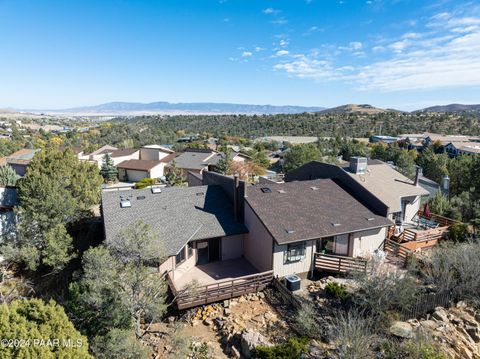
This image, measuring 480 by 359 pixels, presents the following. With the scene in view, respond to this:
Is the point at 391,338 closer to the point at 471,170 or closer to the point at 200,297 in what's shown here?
the point at 200,297

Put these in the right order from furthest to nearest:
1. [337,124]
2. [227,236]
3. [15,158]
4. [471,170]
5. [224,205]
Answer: [337,124], [15,158], [471,170], [224,205], [227,236]

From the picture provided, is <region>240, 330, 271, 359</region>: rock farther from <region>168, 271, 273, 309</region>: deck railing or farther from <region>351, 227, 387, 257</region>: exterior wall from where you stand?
<region>351, 227, 387, 257</region>: exterior wall

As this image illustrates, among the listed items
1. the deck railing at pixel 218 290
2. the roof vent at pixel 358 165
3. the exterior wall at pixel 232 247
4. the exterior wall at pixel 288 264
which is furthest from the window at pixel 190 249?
the roof vent at pixel 358 165

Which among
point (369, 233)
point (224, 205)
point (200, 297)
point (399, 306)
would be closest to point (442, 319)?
point (399, 306)

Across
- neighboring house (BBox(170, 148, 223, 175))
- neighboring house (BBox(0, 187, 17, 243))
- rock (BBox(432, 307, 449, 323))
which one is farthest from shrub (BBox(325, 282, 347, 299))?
neighboring house (BBox(170, 148, 223, 175))

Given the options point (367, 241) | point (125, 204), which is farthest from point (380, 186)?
point (125, 204)
